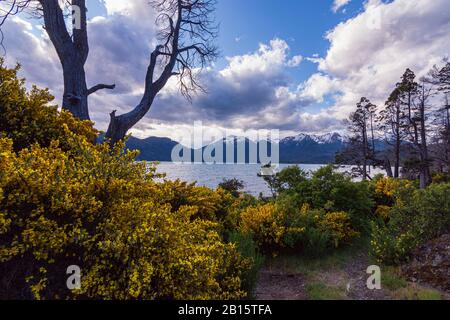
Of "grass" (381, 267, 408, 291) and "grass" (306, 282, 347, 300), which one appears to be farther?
"grass" (381, 267, 408, 291)

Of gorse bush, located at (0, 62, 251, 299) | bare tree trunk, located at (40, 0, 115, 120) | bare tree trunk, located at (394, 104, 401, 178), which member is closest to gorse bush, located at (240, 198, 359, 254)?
gorse bush, located at (0, 62, 251, 299)

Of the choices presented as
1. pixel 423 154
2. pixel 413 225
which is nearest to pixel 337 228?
pixel 413 225

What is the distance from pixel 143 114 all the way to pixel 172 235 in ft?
15.5

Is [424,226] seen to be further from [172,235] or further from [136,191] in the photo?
[136,191]

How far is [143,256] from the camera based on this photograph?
2686mm

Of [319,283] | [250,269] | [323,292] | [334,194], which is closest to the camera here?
[250,269]

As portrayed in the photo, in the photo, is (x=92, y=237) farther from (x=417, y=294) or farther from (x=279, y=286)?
(x=417, y=294)

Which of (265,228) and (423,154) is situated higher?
(423,154)

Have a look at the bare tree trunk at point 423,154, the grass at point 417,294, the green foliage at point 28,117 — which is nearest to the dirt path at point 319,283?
the grass at point 417,294

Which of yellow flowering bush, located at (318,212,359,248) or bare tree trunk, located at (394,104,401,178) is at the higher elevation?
bare tree trunk, located at (394,104,401,178)

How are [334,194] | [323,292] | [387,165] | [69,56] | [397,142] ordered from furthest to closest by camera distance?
[387,165]
[397,142]
[334,194]
[69,56]
[323,292]

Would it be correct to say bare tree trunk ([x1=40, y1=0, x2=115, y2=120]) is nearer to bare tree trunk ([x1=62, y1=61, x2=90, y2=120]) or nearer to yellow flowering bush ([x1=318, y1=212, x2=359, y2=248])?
bare tree trunk ([x1=62, y1=61, x2=90, y2=120])

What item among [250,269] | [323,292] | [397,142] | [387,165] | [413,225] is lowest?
[323,292]

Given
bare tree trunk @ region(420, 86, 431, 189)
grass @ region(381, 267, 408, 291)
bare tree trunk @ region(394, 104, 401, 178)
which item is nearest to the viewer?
grass @ region(381, 267, 408, 291)
